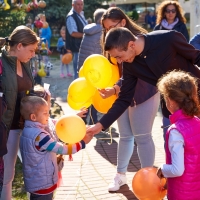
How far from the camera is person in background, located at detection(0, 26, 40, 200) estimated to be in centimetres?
336

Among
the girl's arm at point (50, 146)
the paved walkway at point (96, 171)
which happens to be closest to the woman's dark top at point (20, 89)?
the girl's arm at point (50, 146)

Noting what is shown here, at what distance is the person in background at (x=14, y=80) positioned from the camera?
132 inches

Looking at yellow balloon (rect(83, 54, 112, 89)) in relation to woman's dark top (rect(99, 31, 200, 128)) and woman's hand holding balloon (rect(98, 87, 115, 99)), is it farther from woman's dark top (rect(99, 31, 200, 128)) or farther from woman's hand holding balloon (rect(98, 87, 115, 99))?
woman's dark top (rect(99, 31, 200, 128))

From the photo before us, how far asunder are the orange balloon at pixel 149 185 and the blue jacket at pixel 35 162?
736 mm

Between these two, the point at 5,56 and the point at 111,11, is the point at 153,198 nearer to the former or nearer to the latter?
the point at 5,56

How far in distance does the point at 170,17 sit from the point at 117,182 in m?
2.80

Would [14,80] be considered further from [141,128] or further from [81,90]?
[141,128]

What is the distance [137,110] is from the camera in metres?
4.20

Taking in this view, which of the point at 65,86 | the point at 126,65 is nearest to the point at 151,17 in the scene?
the point at 65,86

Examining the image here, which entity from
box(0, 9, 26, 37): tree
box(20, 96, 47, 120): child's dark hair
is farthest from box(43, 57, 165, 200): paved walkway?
box(0, 9, 26, 37): tree

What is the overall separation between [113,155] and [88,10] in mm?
18177

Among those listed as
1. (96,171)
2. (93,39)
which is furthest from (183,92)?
(93,39)

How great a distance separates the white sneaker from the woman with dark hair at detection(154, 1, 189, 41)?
256 centimetres

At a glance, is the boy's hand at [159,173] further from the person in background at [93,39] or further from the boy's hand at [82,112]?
the person in background at [93,39]
